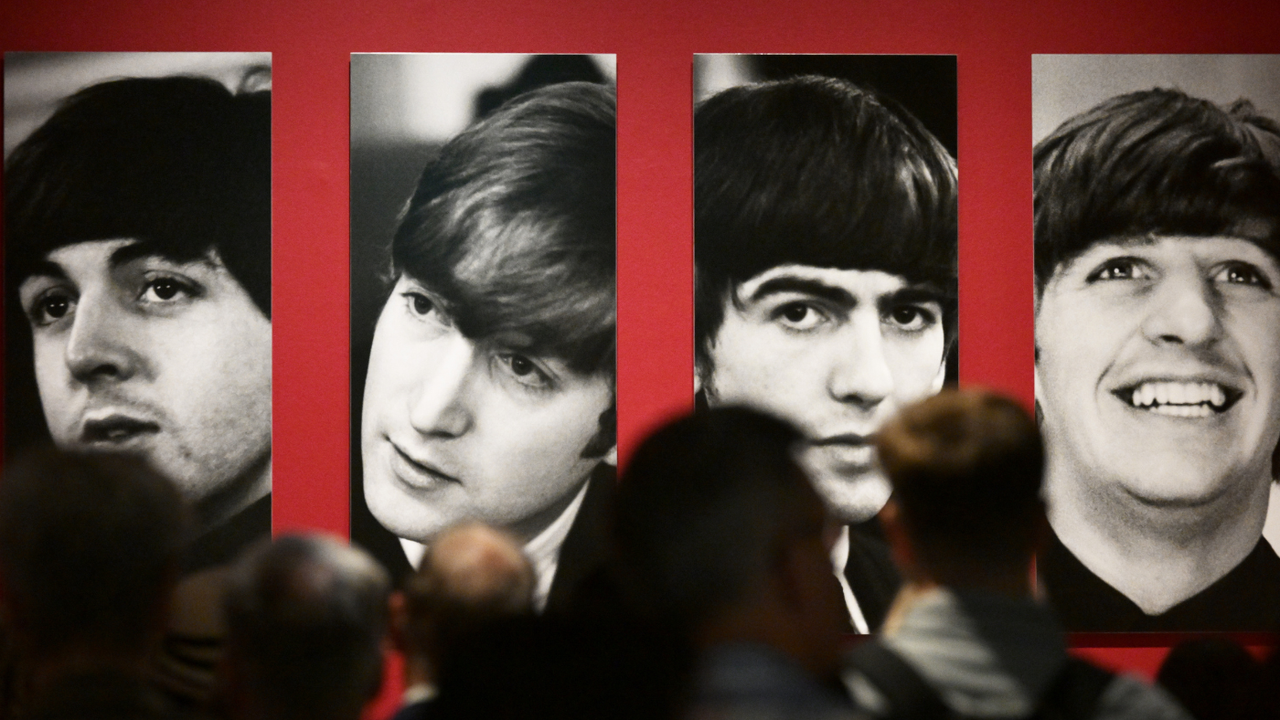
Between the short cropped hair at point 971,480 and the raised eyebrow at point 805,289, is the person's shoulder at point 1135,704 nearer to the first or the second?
the short cropped hair at point 971,480

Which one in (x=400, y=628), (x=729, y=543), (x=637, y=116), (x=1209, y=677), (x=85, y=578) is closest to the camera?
(x=729, y=543)

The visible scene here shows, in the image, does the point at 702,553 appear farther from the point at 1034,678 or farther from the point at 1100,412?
the point at 1100,412

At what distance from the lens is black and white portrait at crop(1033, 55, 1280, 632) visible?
3.67m

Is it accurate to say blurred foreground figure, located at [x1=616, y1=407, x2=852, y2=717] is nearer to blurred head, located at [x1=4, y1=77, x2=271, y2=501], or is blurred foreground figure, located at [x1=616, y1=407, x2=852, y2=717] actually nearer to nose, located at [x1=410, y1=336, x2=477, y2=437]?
nose, located at [x1=410, y1=336, x2=477, y2=437]

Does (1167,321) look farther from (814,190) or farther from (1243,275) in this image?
(814,190)

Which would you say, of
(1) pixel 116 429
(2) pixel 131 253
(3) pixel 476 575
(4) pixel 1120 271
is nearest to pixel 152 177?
(2) pixel 131 253

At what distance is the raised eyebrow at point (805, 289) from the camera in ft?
12.0

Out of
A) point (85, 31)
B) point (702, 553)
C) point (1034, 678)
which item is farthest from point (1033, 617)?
point (85, 31)

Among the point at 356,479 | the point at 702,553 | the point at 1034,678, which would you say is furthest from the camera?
the point at 356,479

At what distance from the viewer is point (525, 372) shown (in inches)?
144

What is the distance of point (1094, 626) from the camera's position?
3.66m

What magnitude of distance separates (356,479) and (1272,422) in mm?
2701

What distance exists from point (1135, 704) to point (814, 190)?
2511 millimetres

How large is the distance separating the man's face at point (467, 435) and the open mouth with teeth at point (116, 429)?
627mm
